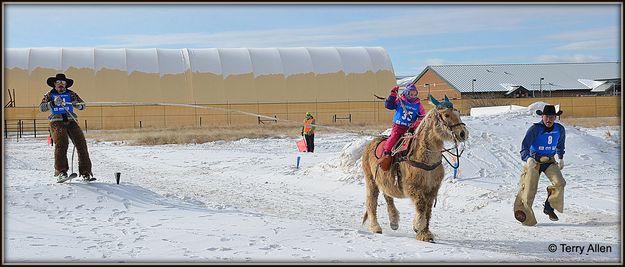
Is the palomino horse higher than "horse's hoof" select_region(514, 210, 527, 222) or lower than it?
higher

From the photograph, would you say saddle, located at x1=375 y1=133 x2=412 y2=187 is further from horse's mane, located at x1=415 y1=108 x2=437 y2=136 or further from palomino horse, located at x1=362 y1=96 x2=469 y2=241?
horse's mane, located at x1=415 y1=108 x2=437 y2=136

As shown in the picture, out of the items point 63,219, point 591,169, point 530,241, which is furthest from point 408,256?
point 591,169

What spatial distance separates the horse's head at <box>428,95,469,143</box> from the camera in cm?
835

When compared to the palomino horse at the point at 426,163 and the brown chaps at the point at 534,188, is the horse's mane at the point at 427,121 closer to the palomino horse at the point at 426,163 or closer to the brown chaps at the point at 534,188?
the palomino horse at the point at 426,163

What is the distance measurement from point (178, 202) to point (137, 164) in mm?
10194

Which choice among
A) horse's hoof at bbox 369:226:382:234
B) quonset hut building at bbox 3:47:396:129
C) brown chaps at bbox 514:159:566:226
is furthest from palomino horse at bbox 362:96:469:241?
quonset hut building at bbox 3:47:396:129

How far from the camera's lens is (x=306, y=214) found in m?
11.6

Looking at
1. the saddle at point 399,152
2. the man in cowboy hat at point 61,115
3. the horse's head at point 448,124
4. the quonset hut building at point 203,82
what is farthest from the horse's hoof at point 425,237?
the quonset hut building at point 203,82

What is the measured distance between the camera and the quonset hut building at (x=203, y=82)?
50875mm

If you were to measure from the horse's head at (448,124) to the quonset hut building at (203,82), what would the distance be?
42259mm

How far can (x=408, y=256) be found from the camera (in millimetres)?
7656

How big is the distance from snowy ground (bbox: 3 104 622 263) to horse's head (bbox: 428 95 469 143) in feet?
4.42

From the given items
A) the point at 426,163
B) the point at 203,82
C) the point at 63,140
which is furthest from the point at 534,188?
the point at 203,82

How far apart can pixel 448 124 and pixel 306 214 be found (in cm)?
386
